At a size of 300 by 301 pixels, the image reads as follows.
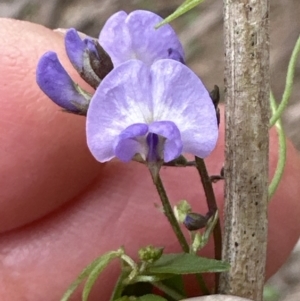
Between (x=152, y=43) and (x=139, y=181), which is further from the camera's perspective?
(x=139, y=181)

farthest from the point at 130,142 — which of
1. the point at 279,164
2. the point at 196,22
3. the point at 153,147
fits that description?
the point at 196,22

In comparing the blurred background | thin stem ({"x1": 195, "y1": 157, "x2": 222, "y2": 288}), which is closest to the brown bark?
thin stem ({"x1": 195, "y1": 157, "x2": 222, "y2": 288})

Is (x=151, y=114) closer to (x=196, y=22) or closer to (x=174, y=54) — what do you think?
(x=174, y=54)

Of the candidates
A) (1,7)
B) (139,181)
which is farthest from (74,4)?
(139,181)

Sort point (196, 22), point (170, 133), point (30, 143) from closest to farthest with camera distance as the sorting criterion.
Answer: point (170, 133)
point (30, 143)
point (196, 22)

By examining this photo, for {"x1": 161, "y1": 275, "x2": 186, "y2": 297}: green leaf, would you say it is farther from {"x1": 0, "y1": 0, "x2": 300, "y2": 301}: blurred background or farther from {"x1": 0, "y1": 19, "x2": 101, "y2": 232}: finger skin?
{"x1": 0, "y1": 0, "x2": 300, "y2": 301}: blurred background

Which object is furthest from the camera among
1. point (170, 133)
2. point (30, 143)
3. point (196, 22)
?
point (196, 22)

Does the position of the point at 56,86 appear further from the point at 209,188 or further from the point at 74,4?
the point at 74,4
